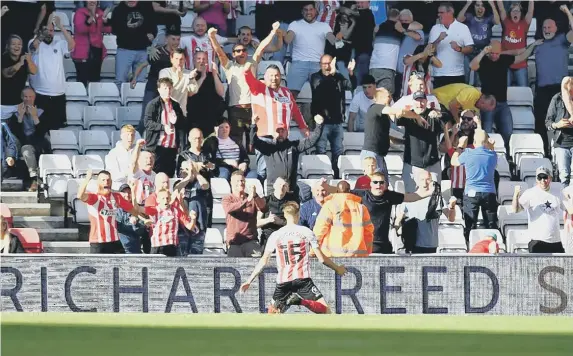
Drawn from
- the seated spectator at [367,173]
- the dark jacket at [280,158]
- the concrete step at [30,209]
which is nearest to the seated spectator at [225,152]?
the dark jacket at [280,158]

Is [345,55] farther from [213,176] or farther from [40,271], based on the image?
[40,271]

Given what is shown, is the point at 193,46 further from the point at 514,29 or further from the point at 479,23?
the point at 514,29

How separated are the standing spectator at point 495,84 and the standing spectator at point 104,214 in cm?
567

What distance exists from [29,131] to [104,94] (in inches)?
61.1

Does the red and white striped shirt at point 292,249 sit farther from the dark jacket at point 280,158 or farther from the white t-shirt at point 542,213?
the white t-shirt at point 542,213

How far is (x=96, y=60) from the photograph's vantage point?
800 inches

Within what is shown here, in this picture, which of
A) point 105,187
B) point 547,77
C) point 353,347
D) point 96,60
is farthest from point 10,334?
point 547,77

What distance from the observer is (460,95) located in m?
19.6

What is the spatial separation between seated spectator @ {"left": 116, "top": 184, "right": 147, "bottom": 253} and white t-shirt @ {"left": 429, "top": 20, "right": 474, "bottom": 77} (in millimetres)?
5372

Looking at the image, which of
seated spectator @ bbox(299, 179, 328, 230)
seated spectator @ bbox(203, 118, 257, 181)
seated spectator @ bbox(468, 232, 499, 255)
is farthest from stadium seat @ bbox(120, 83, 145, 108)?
seated spectator @ bbox(468, 232, 499, 255)

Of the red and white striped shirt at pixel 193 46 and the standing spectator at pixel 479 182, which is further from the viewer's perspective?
the red and white striped shirt at pixel 193 46

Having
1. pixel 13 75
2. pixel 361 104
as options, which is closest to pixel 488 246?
pixel 361 104

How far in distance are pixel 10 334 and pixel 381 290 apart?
189 inches

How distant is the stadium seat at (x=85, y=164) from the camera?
18516 millimetres
